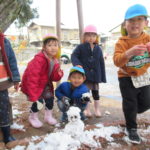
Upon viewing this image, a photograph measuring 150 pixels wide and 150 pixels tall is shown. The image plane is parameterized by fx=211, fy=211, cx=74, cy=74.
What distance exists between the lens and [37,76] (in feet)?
9.38

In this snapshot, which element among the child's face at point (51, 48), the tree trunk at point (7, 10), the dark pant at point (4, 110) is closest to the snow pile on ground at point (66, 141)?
the dark pant at point (4, 110)

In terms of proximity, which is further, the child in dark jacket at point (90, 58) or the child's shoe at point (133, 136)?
the child in dark jacket at point (90, 58)

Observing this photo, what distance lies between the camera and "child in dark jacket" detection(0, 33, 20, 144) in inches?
91.4

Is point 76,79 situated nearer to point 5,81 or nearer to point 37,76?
point 37,76

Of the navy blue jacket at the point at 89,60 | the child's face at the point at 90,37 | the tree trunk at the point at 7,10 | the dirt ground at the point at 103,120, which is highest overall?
the tree trunk at the point at 7,10

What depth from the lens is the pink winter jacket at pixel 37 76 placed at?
9.23 ft

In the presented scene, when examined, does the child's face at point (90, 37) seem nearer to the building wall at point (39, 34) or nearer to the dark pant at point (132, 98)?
the dark pant at point (132, 98)

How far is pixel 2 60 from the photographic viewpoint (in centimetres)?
236

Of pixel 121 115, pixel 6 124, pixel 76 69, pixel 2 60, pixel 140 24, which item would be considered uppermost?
pixel 140 24

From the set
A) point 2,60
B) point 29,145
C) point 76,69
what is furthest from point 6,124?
point 76,69

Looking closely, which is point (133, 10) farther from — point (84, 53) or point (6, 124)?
point (6, 124)

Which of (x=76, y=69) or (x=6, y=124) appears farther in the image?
(x=76, y=69)

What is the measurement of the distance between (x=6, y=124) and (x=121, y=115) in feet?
6.44

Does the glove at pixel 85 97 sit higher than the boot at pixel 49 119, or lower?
higher
